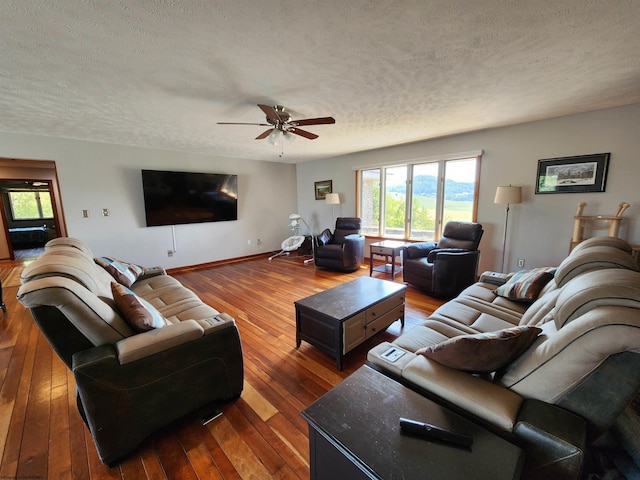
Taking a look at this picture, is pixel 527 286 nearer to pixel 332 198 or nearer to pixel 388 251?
pixel 388 251

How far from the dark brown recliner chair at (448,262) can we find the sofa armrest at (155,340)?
2842 mm

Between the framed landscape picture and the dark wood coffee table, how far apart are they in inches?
105

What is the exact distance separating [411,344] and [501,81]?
2328 millimetres

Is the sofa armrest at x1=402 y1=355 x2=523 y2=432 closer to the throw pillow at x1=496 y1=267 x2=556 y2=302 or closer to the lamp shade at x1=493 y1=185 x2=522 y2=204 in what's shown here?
the throw pillow at x1=496 y1=267 x2=556 y2=302

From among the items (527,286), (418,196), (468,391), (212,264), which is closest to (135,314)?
(468,391)

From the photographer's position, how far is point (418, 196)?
181 inches

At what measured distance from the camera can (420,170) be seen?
452 centimetres

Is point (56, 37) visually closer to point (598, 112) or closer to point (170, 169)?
point (170, 169)

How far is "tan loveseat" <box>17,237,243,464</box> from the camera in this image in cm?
119

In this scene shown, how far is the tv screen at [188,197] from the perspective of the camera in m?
4.43

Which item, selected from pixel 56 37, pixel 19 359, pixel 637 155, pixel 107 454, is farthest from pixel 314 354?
pixel 637 155

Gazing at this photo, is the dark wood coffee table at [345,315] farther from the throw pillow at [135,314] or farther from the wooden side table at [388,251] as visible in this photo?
the wooden side table at [388,251]

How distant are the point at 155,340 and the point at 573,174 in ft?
15.3

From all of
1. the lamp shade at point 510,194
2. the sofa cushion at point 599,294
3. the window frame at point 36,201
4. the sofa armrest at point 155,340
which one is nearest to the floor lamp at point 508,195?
the lamp shade at point 510,194
